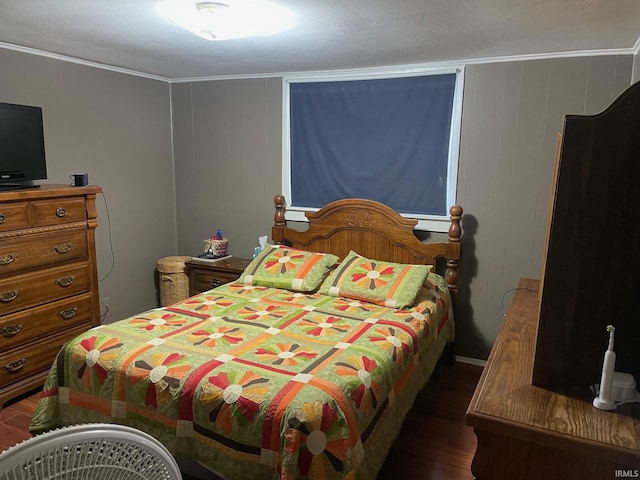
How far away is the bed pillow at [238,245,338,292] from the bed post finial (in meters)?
0.33

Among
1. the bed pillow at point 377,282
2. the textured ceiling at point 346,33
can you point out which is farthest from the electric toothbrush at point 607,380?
the bed pillow at point 377,282

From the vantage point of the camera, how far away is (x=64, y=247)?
9.86 feet

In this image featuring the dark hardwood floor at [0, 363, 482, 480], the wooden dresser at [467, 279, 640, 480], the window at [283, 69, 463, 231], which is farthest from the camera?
the window at [283, 69, 463, 231]

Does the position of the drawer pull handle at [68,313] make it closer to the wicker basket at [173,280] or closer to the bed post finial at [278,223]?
the wicker basket at [173,280]

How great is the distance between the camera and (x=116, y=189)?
3.89 m

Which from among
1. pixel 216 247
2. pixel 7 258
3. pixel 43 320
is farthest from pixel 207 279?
pixel 7 258

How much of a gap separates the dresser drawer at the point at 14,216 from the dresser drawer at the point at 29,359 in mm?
733

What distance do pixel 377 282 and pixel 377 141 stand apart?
1129 mm

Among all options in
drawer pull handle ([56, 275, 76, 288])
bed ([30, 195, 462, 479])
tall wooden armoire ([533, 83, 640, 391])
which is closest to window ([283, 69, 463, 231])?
bed ([30, 195, 462, 479])

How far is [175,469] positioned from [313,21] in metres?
2.07

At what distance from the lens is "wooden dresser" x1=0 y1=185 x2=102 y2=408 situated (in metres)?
2.72

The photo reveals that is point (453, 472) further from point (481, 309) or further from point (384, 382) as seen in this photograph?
point (481, 309)

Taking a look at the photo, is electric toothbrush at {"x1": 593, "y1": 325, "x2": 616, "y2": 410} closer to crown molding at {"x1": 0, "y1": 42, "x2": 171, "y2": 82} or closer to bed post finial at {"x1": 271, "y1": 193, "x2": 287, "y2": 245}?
bed post finial at {"x1": 271, "y1": 193, "x2": 287, "y2": 245}

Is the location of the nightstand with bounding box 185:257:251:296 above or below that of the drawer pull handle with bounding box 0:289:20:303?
below
